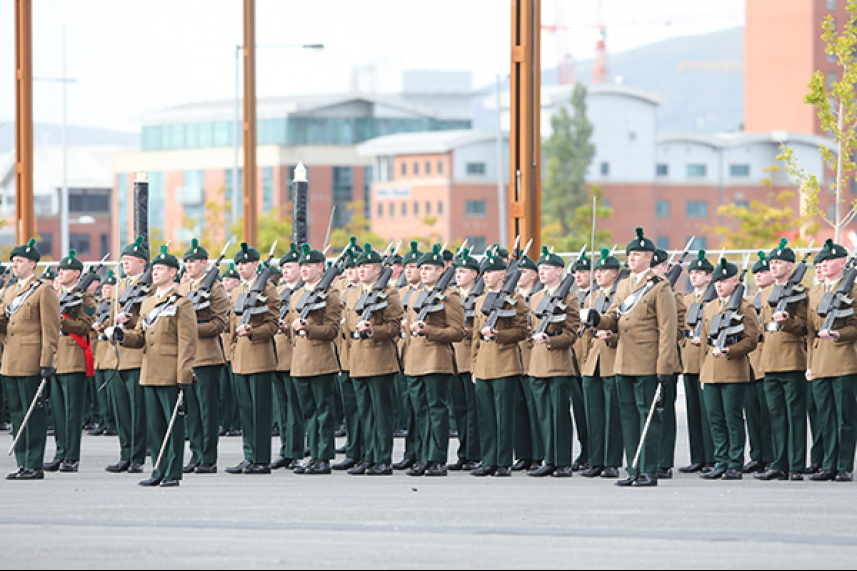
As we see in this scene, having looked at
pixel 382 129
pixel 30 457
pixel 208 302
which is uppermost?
pixel 382 129

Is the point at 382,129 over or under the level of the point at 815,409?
over

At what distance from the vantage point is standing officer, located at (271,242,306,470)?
16266mm

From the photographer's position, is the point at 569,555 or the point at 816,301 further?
the point at 816,301

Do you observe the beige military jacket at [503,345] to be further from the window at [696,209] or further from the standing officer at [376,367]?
the window at [696,209]

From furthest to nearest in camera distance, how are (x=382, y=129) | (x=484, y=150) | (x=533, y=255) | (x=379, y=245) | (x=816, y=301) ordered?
(x=382, y=129), (x=484, y=150), (x=379, y=245), (x=533, y=255), (x=816, y=301)

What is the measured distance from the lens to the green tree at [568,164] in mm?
116312

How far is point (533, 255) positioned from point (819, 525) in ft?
35.4

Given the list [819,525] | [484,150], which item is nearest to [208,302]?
[819,525]

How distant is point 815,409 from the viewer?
15.2m

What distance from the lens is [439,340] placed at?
15445 mm

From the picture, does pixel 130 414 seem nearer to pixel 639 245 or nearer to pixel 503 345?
pixel 503 345

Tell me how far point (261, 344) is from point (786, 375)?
4.79 m

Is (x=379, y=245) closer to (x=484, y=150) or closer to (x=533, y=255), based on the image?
(x=484, y=150)

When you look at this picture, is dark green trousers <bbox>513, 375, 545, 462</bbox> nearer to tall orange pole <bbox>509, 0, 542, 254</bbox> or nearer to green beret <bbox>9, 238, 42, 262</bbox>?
green beret <bbox>9, 238, 42, 262</bbox>
